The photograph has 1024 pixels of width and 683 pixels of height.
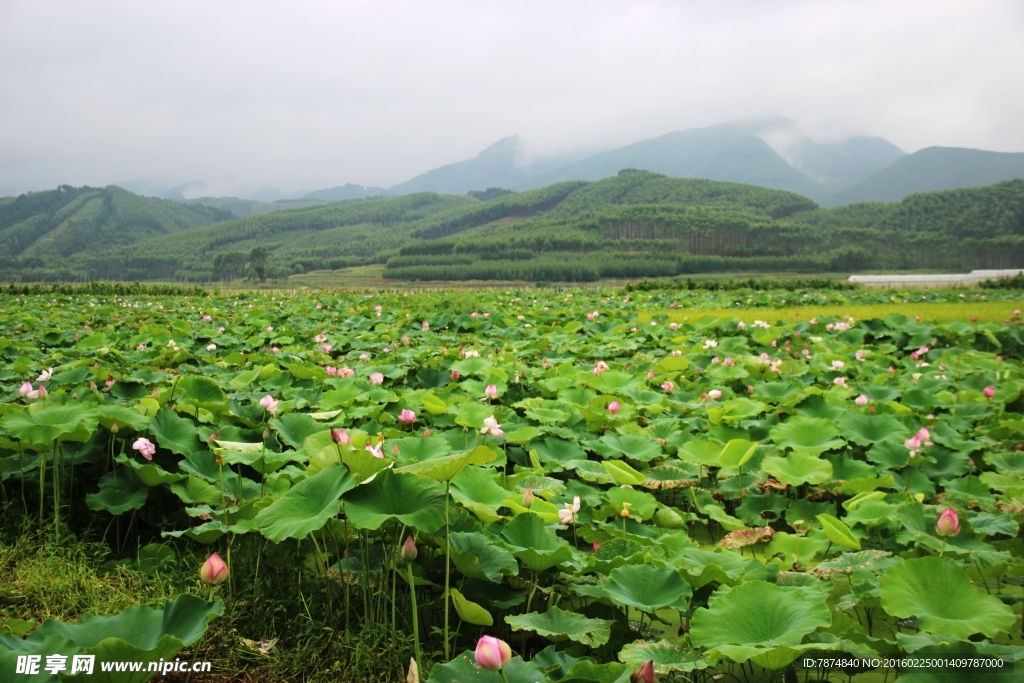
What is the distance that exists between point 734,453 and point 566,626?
1.49 m

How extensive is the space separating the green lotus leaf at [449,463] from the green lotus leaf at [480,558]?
1.08ft

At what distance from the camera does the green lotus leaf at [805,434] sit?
3.06m

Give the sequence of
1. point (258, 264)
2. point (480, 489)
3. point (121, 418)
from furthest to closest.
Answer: point (258, 264), point (121, 418), point (480, 489)

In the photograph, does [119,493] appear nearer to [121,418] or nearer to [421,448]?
[121,418]

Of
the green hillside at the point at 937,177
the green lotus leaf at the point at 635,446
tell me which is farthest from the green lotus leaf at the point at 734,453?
the green hillside at the point at 937,177

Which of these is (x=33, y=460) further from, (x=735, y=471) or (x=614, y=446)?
(x=735, y=471)

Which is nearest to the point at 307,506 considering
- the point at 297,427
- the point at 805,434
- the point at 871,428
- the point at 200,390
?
the point at 297,427

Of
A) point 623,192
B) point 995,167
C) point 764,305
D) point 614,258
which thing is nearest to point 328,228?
point 623,192

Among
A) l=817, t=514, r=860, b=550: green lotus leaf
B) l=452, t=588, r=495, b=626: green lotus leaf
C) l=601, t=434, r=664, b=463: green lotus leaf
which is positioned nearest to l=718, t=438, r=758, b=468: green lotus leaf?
l=601, t=434, r=664, b=463: green lotus leaf

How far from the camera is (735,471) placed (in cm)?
297

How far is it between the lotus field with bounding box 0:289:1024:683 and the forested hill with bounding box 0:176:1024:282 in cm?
4617

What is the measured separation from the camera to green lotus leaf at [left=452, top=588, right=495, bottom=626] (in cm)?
155

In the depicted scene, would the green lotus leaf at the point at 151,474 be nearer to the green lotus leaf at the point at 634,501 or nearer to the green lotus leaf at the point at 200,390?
the green lotus leaf at the point at 200,390

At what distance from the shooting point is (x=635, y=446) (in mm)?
3021
